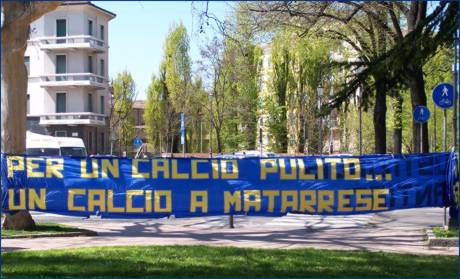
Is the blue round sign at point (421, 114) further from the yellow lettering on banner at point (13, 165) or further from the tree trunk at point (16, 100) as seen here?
the yellow lettering on banner at point (13, 165)

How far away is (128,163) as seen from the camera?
14.4 meters

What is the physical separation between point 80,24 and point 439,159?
54.3m

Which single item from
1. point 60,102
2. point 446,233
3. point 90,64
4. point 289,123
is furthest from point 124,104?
point 446,233

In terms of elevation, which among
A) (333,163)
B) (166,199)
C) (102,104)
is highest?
(102,104)

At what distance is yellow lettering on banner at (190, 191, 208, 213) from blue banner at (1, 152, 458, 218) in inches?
0.9

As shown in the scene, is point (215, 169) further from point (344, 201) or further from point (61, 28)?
point (61, 28)

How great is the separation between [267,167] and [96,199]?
393 cm

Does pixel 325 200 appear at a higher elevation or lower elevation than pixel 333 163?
lower

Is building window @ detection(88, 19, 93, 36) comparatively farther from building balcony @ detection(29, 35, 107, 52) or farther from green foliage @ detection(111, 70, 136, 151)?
green foliage @ detection(111, 70, 136, 151)

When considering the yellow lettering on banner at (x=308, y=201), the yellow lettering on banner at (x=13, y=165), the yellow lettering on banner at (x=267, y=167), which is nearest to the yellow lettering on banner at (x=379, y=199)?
the yellow lettering on banner at (x=308, y=201)

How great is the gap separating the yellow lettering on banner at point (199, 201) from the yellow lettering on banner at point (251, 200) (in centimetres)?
89

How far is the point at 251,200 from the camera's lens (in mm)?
14156

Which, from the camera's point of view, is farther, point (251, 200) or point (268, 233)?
point (268, 233)

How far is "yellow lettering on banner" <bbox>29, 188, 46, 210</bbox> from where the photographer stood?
14.4 meters
